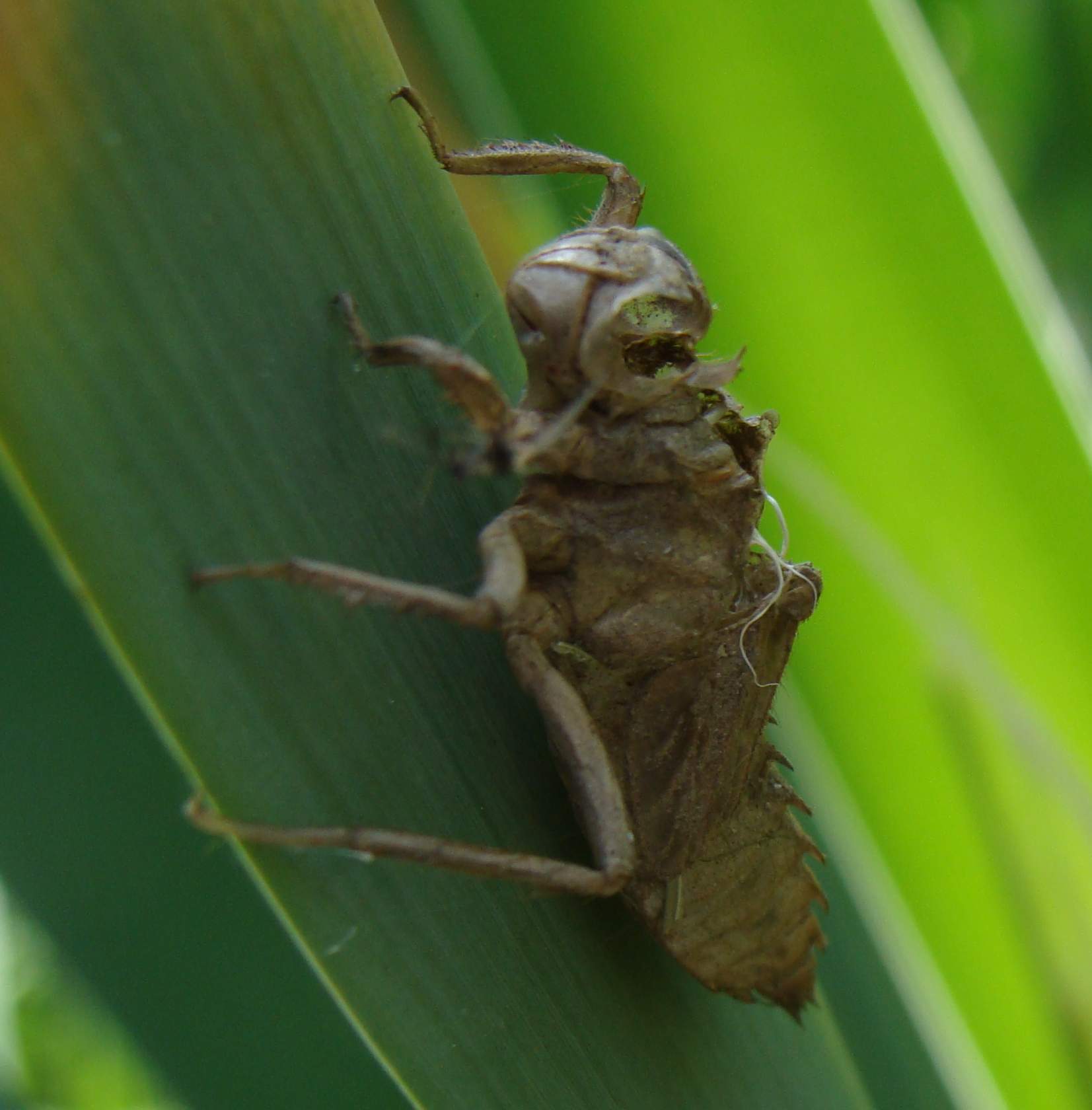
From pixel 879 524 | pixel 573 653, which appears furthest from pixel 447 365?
pixel 879 524

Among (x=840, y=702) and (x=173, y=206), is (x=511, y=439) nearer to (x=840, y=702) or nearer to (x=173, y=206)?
(x=173, y=206)

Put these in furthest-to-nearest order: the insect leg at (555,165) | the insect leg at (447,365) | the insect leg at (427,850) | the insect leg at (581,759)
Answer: the insect leg at (555,165), the insect leg at (581,759), the insect leg at (447,365), the insect leg at (427,850)

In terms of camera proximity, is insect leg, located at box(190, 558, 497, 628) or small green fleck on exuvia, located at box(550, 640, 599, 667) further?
small green fleck on exuvia, located at box(550, 640, 599, 667)

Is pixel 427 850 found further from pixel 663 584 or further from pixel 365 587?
pixel 663 584

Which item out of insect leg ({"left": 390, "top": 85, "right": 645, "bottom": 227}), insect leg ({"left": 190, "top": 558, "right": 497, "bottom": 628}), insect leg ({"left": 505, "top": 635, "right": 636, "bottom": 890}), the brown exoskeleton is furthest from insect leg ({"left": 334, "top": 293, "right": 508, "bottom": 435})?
insect leg ({"left": 390, "top": 85, "right": 645, "bottom": 227})

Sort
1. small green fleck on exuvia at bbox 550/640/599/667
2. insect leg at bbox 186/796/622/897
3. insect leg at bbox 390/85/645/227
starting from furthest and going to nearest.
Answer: insect leg at bbox 390/85/645/227
small green fleck on exuvia at bbox 550/640/599/667
insect leg at bbox 186/796/622/897

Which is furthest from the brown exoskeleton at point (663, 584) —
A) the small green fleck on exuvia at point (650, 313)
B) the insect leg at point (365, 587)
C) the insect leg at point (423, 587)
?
the insect leg at point (365, 587)

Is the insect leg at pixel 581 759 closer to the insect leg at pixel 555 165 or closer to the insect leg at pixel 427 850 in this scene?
the insect leg at pixel 427 850

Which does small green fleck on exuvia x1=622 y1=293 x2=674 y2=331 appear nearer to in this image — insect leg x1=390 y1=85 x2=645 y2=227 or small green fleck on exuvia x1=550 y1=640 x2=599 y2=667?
insect leg x1=390 y1=85 x2=645 y2=227
